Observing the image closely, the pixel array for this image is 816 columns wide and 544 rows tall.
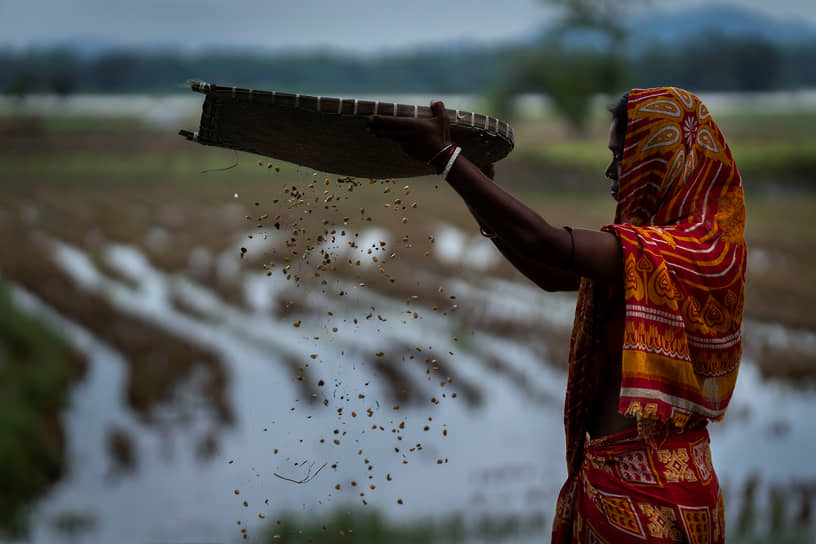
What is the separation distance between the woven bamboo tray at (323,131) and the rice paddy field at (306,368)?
19cm

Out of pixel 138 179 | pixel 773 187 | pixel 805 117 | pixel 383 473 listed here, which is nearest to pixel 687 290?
pixel 383 473

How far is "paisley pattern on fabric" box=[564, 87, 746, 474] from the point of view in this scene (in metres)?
1.45

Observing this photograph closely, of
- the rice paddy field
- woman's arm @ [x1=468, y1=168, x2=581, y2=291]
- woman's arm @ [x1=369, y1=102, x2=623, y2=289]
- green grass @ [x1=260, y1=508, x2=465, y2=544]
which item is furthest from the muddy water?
woman's arm @ [x1=369, y1=102, x2=623, y2=289]

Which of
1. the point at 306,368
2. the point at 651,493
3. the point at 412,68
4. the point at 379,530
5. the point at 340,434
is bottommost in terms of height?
the point at 379,530

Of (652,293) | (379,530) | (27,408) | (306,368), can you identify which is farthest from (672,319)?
(306,368)

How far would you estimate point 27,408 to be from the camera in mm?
5969

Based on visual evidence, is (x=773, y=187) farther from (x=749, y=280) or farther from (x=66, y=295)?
(x=66, y=295)

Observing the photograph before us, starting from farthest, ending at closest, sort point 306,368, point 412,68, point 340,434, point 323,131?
point 412,68
point 306,368
point 340,434
point 323,131

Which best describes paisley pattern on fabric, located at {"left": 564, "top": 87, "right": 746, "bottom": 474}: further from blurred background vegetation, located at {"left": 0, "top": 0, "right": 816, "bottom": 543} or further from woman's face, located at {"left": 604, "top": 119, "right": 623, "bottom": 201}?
blurred background vegetation, located at {"left": 0, "top": 0, "right": 816, "bottom": 543}

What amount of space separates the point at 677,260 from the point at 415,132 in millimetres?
524

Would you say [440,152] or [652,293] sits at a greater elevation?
[440,152]

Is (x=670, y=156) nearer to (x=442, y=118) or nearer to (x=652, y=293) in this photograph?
(x=652, y=293)

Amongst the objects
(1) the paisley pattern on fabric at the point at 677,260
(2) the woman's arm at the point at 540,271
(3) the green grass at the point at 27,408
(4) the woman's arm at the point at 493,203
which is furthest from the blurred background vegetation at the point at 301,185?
(4) the woman's arm at the point at 493,203

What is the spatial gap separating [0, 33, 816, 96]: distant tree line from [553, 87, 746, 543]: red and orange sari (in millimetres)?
11836
